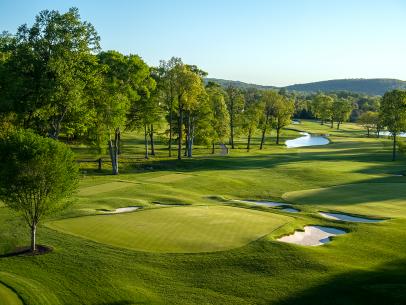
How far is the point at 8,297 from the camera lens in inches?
816

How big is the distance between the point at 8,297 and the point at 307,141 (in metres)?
116

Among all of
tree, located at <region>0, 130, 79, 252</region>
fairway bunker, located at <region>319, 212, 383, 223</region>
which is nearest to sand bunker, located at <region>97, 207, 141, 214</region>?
tree, located at <region>0, 130, 79, 252</region>

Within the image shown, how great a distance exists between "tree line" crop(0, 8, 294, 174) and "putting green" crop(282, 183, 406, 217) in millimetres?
24659

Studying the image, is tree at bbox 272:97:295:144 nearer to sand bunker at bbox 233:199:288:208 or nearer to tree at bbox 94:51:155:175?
tree at bbox 94:51:155:175

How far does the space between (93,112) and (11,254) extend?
27.0 metres

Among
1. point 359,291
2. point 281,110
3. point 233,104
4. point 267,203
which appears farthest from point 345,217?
point 281,110

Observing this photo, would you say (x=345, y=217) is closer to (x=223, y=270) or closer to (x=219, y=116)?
(x=223, y=270)

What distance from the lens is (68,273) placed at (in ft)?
76.9

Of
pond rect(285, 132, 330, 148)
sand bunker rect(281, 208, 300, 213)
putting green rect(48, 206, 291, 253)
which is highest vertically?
pond rect(285, 132, 330, 148)

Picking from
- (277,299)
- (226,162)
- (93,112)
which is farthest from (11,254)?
(226,162)

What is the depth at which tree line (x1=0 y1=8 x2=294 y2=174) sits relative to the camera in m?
44.5

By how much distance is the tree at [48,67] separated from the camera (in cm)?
4409

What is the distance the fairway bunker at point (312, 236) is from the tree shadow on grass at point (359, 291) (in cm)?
626

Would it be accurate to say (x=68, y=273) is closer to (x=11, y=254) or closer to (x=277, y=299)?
(x=11, y=254)
